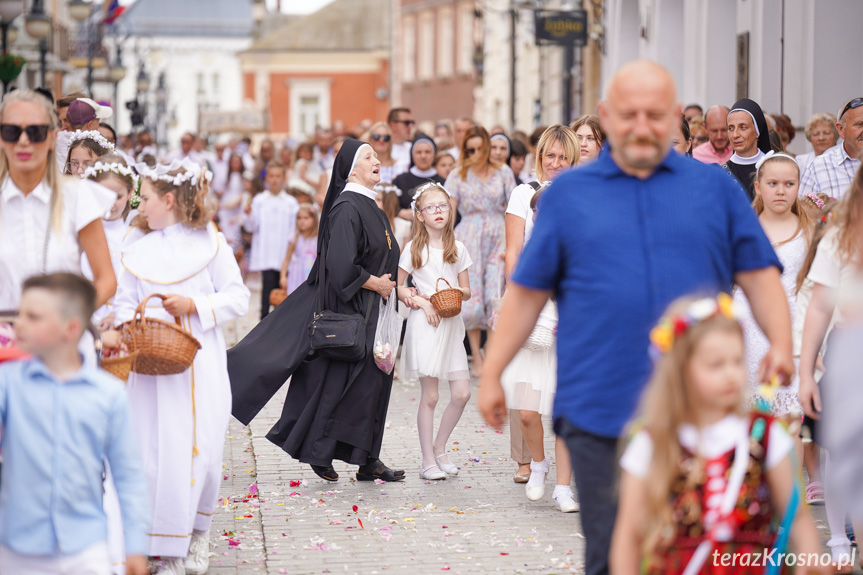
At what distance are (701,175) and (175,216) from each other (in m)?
2.71

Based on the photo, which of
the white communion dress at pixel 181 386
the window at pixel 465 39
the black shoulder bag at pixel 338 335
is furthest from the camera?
the window at pixel 465 39

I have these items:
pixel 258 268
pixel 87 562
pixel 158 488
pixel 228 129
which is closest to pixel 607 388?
pixel 87 562

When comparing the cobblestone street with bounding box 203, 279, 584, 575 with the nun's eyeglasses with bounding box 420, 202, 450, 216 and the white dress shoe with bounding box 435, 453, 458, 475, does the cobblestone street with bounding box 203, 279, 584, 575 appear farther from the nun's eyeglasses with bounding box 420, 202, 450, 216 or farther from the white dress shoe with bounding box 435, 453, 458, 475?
the nun's eyeglasses with bounding box 420, 202, 450, 216

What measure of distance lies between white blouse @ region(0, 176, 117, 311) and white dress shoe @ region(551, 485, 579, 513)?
10.6 feet

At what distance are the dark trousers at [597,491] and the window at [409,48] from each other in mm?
56319

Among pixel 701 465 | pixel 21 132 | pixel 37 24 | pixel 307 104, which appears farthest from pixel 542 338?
pixel 307 104

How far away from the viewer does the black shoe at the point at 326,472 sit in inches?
308

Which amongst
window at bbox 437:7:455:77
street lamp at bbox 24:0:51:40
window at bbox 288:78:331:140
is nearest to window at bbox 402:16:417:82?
window at bbox 437:7:455:77

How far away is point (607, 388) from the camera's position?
13.0ft

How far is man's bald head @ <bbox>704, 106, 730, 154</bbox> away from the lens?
→ 31.6ft

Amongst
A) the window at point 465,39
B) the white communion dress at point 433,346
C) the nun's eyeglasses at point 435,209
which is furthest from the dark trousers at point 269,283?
the window at point 465,39

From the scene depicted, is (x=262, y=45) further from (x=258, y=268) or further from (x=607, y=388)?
(x=607, y=388)

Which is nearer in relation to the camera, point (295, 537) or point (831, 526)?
point (831, 526)

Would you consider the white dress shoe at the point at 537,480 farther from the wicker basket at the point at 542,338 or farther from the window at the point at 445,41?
the window at the point at 445,41
